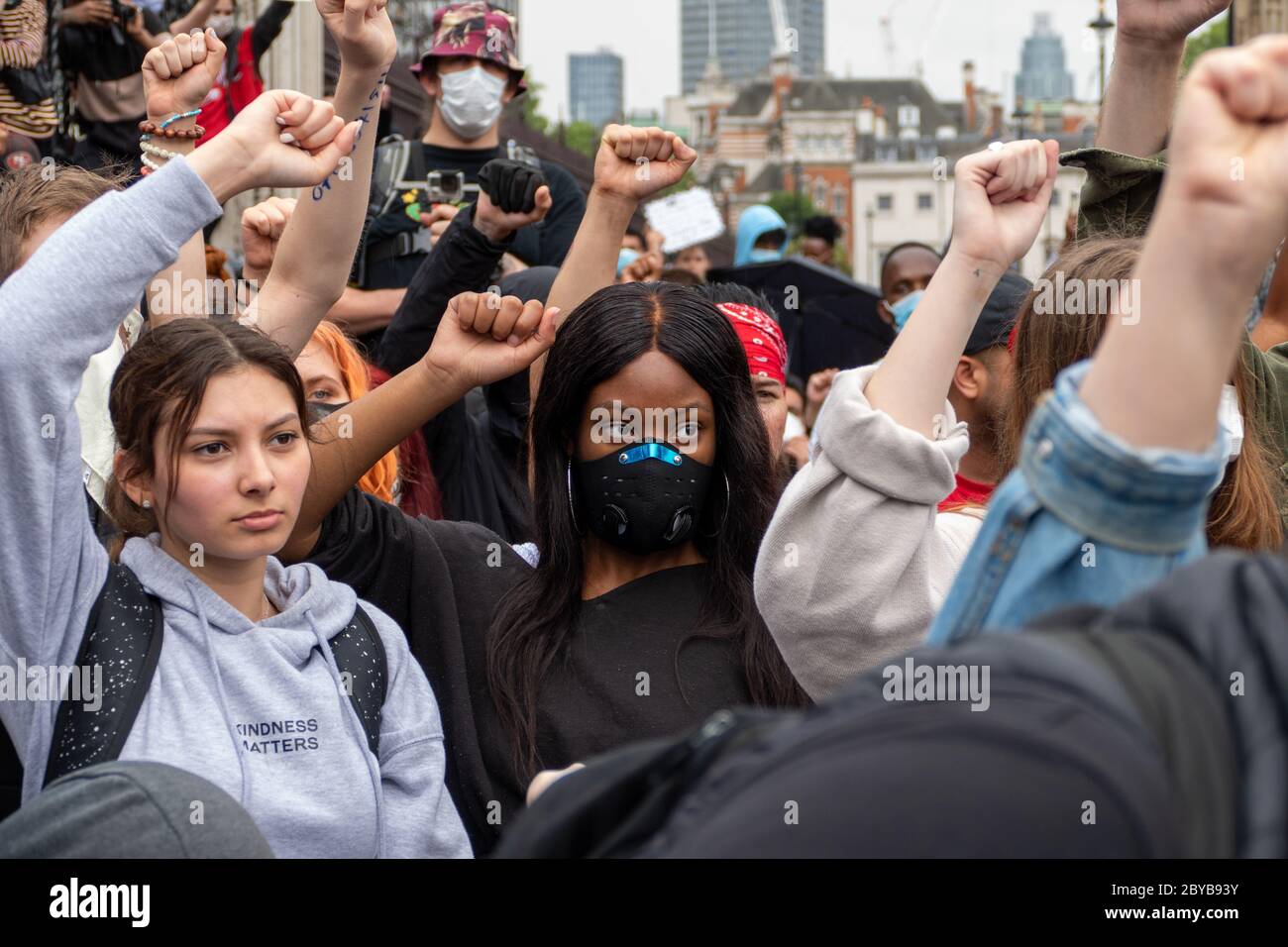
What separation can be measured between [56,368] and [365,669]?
91 cm

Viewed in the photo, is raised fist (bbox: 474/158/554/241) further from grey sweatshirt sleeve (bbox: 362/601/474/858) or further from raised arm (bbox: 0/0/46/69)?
raised arm (bbox: 0/0/46/69)

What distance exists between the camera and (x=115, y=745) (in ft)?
8.86

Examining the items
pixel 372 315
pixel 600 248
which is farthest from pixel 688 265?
pixel 600 248

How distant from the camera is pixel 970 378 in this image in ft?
13.3

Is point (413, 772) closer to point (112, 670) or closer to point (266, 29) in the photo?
point (112, 670)

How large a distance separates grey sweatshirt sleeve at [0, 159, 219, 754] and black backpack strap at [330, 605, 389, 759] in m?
0.53

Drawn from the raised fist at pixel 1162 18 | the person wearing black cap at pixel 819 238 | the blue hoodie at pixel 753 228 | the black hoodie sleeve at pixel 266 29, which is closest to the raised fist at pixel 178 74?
the raised fist at pixel 1162 18

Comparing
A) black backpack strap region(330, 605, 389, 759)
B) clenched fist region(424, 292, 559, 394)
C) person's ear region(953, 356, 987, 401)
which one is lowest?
black backpack strap region(330, 605, 389, 759)

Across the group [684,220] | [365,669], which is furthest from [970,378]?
[684,220]

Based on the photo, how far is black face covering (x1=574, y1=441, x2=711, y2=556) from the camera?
3.38 metres

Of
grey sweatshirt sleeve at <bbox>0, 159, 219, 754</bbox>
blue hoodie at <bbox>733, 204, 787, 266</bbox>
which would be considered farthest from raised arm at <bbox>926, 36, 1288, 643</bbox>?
blue hoodie at <bbox>733, 204, 787, 266</bbox>

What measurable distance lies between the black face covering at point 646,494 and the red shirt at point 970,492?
0.59 metres

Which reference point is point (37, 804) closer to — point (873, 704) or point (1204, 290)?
point (873, 704)

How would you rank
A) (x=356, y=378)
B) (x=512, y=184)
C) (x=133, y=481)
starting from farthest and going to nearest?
(x=356, y=378) → (x=512, y=184) → (x=133, y=481)
